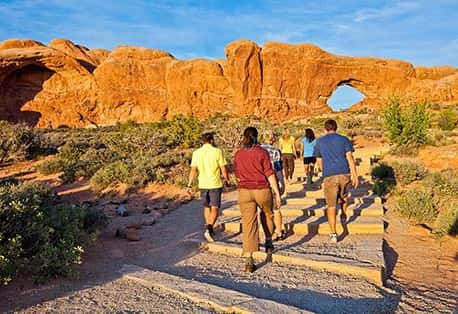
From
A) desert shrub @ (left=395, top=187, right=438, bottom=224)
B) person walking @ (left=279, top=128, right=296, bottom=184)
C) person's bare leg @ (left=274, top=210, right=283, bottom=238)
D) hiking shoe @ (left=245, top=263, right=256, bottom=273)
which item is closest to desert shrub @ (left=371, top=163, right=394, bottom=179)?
person walking @ (left=279, top=128, right=296, bottom=184)

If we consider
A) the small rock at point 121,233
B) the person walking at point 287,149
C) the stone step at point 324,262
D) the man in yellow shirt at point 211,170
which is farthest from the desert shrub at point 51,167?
the stone step at point 324,262

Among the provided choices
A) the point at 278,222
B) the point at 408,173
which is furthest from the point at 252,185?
the point at 408,173

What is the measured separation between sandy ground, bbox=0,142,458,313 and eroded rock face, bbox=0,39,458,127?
1615 inches

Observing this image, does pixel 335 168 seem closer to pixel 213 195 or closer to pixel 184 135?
pixel 213 195

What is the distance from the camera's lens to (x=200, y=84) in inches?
1927

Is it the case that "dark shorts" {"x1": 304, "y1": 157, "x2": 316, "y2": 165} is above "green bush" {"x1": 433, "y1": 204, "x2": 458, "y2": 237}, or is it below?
above

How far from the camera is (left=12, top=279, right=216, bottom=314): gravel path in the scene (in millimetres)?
4098

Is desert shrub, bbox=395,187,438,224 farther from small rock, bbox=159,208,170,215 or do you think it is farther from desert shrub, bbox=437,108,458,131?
desert shrub, bbox=437,108,458,131

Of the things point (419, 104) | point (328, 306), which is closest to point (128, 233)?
point (328, 306)

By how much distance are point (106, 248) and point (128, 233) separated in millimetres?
768

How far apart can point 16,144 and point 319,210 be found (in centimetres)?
1469

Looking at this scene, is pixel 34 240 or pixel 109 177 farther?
pixel 109 177

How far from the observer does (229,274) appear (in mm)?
5332

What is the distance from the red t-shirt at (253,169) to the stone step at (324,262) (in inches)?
43.7
